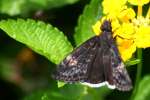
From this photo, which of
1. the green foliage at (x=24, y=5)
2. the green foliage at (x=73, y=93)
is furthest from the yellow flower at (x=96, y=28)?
the green foliage at (x=24, y=5)

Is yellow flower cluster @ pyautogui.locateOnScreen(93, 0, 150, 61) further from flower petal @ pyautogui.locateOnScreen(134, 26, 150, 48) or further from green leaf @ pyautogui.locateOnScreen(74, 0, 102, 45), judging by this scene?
green leaf @ pyautogui.locateOnScreen(74, 0, 102, 45)

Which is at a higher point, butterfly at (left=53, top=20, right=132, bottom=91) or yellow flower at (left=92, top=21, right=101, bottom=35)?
yellow flower at (left=92, top=21, right=101, bottom=35)

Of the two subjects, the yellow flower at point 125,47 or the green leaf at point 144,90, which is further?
the green leaf at point 144,90

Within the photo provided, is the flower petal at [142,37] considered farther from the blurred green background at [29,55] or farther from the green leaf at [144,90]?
the blurred green background at [29,55]

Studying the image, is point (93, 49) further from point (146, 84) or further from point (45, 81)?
point (45, 81)

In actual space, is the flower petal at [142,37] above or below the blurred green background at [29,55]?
above

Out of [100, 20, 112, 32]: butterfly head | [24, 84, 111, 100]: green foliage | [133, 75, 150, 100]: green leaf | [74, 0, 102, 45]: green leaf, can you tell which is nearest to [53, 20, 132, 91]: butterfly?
[100, 20, 112, 32]: butterfly head

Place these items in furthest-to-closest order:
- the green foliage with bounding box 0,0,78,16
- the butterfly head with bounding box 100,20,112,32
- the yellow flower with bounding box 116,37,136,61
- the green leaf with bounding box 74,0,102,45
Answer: the green foliage with bounding box 0,0,78,16, the green leaf with bounding box 74,0,102,45, the butterfly head with bounding box 100,20,112,32, the yellow flower with bounding box 116,37,136,61

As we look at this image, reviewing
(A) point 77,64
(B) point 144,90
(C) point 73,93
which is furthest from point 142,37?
(C) point 73,93
